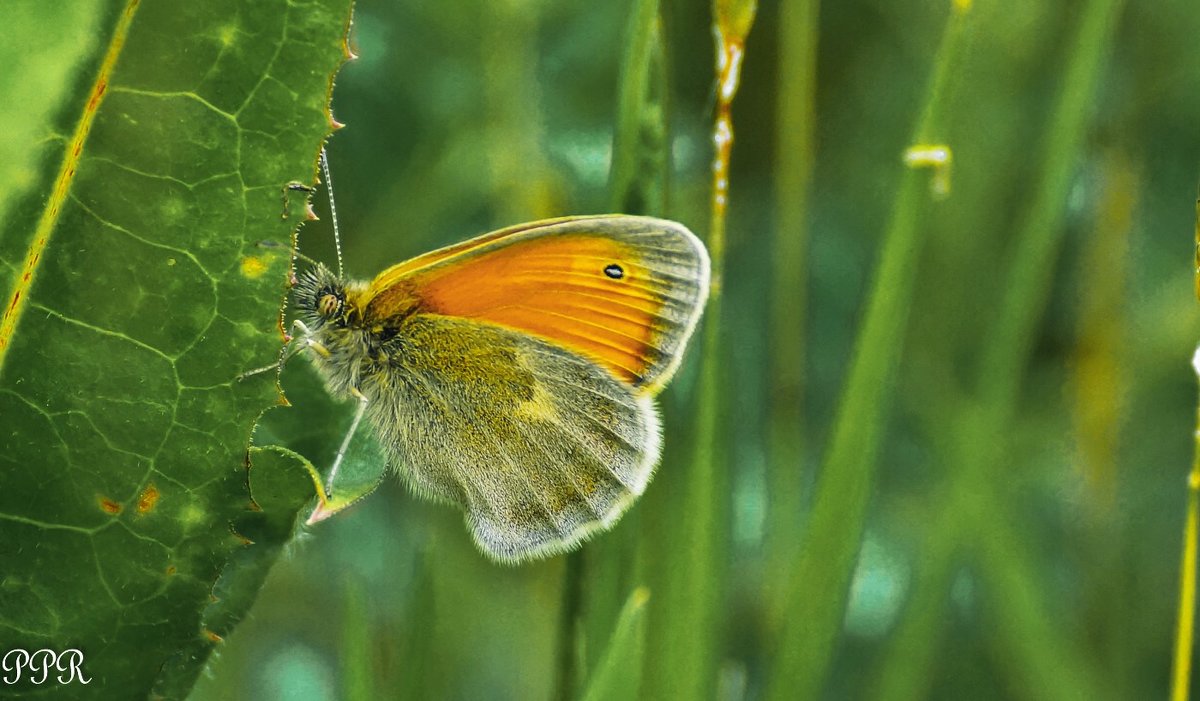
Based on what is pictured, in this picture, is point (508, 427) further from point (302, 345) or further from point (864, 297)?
point (864, 297)

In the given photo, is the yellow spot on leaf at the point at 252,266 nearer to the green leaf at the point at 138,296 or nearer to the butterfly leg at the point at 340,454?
the green leaf at the point at 138,296

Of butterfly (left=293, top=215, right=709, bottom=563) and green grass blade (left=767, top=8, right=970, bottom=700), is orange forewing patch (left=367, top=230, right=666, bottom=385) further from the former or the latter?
green grass blade (left=767, top=8, right=970, bottom=700)

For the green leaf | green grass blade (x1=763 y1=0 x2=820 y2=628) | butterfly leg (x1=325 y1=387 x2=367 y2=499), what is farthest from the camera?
green grass blade (x1=763 y1=0 x2=820 y2=628)

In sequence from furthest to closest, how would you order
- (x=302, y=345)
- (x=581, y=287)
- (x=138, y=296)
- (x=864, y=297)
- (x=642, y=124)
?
1. (x=864, y=297)
2. (x=581, y=287)
3. (x=302, y=345)
4. (x=642, y=124)
5. (x=138, y=296)

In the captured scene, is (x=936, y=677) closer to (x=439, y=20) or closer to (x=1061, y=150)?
(x=1061, y=150)

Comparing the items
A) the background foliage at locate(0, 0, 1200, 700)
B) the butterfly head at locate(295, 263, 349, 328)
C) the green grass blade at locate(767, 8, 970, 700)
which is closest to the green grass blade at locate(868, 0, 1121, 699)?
the background foliage at locate(0, 0, 1200, 700)

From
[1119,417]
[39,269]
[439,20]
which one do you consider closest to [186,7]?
[39,269]

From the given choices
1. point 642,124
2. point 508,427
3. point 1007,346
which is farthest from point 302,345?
point 1007,346
